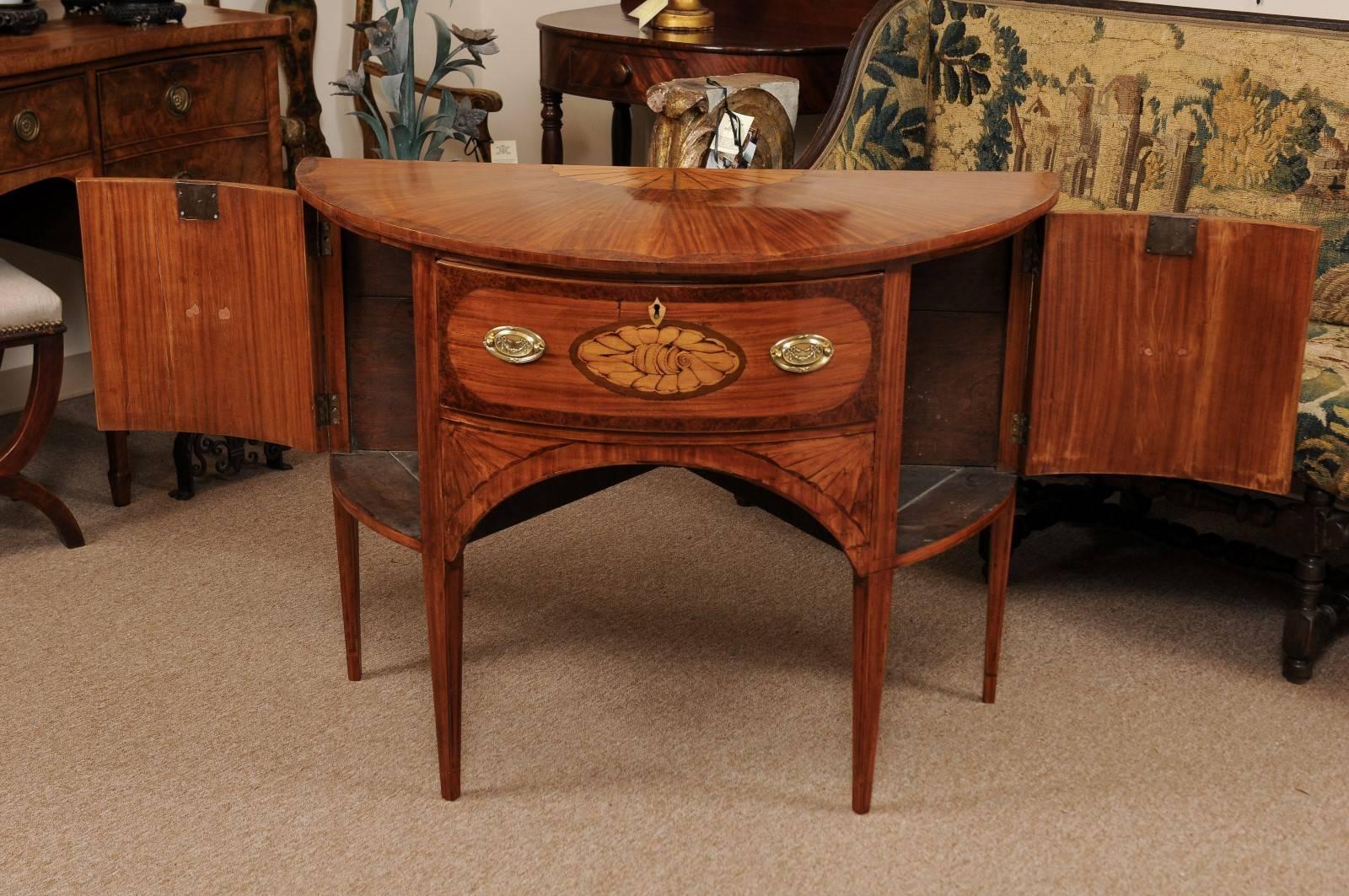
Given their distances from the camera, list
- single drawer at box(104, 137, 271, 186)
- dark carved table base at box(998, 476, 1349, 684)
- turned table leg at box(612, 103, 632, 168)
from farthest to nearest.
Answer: turned table leg at box(612, 103, 632, 168), single drawer at box(104, 137, 271, 186), dark carved table base at box(998, 476, 1349, 684)

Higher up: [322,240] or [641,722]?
[322,240]

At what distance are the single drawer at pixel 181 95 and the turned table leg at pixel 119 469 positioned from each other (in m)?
0.59

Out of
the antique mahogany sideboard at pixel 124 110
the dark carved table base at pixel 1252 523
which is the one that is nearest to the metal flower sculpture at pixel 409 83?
the antique mahogany sideboard at pixel 124 110

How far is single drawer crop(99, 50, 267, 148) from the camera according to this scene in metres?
2.71

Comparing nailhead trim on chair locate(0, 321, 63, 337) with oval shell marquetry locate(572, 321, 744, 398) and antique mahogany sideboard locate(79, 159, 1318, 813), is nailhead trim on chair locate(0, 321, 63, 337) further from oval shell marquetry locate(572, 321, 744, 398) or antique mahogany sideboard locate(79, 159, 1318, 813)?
oval shell marquetry locate(572, 321, 744, 398)

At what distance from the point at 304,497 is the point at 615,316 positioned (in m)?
1.55

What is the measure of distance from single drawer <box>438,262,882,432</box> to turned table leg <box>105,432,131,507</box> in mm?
1436

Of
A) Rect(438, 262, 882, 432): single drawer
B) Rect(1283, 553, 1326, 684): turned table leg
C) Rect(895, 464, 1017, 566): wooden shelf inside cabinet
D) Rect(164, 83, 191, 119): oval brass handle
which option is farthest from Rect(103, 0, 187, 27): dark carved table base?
Rect(1283, 553, 1326, 684): turned table leg

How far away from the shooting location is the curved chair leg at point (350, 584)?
87.4 inches

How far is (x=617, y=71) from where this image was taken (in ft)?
10.9

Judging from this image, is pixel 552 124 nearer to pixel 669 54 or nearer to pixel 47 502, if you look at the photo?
pixel 669 54

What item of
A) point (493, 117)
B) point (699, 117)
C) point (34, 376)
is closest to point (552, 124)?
point (493, 117)

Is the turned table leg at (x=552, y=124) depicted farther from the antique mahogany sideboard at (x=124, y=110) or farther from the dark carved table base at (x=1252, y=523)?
the dark carved table base at (x=1252, y=523)

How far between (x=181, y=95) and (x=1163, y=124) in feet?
6.10
